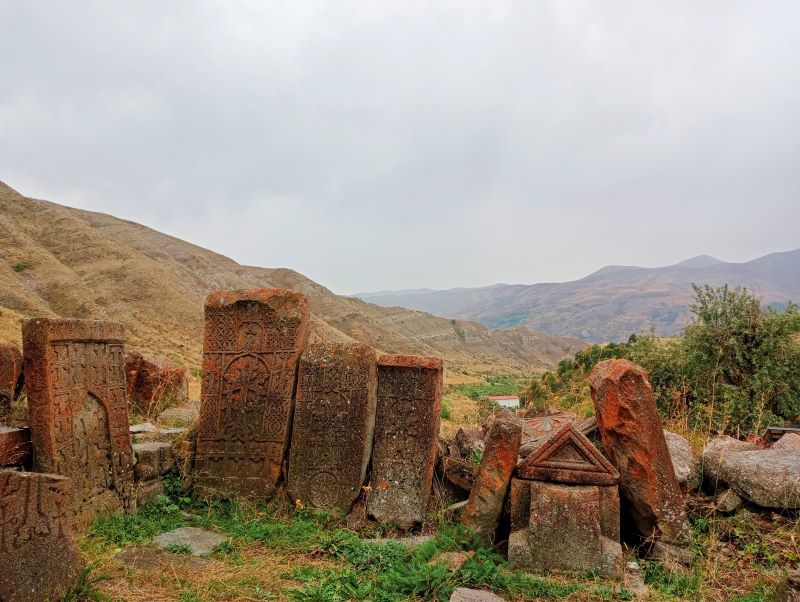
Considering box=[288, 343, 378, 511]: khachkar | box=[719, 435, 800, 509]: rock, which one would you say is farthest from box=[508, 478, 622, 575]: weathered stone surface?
box=[288, 343, 378, 511]: khachkar

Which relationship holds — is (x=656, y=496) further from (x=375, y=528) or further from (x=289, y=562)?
(x=289, y=562)

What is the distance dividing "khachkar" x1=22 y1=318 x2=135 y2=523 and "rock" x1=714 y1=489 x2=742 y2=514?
16.7 ft

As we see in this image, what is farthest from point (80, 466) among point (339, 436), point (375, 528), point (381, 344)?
point (381, 344)

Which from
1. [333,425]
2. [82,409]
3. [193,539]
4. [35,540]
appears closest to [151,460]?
[82,409]

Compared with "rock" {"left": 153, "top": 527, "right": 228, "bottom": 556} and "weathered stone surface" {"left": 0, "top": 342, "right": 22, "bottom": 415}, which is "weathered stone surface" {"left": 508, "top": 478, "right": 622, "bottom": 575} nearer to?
"rock" {"left": 153, "top": 527, "right": 228, "bottom": 556}

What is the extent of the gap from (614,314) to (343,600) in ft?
525

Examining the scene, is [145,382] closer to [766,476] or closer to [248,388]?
[248,388]

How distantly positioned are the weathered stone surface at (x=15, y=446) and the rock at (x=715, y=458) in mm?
5766

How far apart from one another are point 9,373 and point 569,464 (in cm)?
564

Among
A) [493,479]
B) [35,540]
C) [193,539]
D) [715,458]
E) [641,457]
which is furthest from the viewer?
[715,458]

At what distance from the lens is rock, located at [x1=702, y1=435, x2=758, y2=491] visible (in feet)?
15.7

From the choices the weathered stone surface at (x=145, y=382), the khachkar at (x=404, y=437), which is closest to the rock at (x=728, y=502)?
the khachkar at (x=404, y=437)

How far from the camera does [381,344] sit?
52.7 metres

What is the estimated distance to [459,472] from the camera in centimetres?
528
